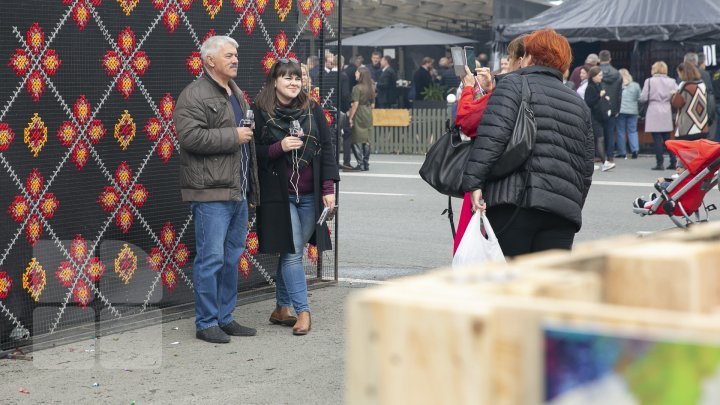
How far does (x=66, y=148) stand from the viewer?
6.69m

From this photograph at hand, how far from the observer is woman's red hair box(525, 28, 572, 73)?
5.62 m

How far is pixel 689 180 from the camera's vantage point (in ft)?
34.2

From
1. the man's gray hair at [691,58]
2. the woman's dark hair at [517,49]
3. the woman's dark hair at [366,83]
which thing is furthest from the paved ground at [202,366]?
the woman's dark hair at [366,83]

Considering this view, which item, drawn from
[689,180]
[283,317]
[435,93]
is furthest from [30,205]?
[435,93]

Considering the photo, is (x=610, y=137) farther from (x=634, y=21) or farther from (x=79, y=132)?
(x=79, y=132)

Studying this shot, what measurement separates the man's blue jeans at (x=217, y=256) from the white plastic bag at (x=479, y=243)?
1.70 m

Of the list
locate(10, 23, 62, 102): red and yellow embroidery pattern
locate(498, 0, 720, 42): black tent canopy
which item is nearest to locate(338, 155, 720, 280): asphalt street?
locate(498, 0, 720, 42): black tent canopy

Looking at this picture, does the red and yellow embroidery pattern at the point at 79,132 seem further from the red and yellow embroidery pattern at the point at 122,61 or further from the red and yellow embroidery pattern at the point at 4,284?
the red and yellow embroidery pattern at the point at 4,284

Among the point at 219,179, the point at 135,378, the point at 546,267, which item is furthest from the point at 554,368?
the point at 219,179

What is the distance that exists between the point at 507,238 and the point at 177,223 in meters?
2.73

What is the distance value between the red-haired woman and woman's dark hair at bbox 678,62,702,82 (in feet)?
38.9

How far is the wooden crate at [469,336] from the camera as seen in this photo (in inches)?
68.0

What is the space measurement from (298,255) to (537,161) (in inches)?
78.7

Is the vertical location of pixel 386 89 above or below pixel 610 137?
above
